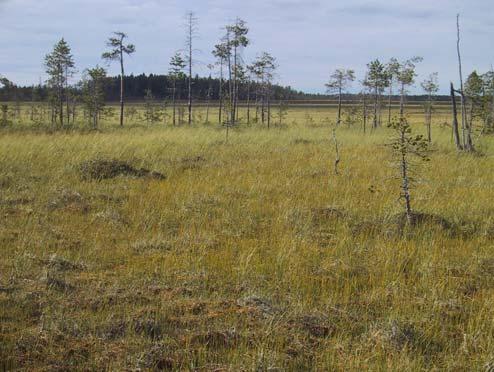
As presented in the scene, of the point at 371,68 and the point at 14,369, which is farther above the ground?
the point at 371,68

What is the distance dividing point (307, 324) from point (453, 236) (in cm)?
335

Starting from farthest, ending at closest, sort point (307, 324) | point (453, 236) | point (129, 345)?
point (453, 236) < point (307, 324) < point (129, 345)

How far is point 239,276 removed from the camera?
467cm

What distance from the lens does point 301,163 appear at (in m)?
12.6

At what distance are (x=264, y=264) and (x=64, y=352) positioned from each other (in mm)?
2295

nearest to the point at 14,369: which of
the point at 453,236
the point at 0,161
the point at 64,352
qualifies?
the point at 64,352

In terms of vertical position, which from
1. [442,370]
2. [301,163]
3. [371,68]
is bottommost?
[442,370]

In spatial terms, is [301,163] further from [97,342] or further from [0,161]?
[97,342]

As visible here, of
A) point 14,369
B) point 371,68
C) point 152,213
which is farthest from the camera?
point 371,68

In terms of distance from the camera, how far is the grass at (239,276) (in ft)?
10.7

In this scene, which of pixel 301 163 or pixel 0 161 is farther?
pixel 301 163

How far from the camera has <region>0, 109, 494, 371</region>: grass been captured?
326 cm

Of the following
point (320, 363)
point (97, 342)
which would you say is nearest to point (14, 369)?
point (97, 342)

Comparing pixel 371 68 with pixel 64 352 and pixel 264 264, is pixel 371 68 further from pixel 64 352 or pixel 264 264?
pixel 64 352
